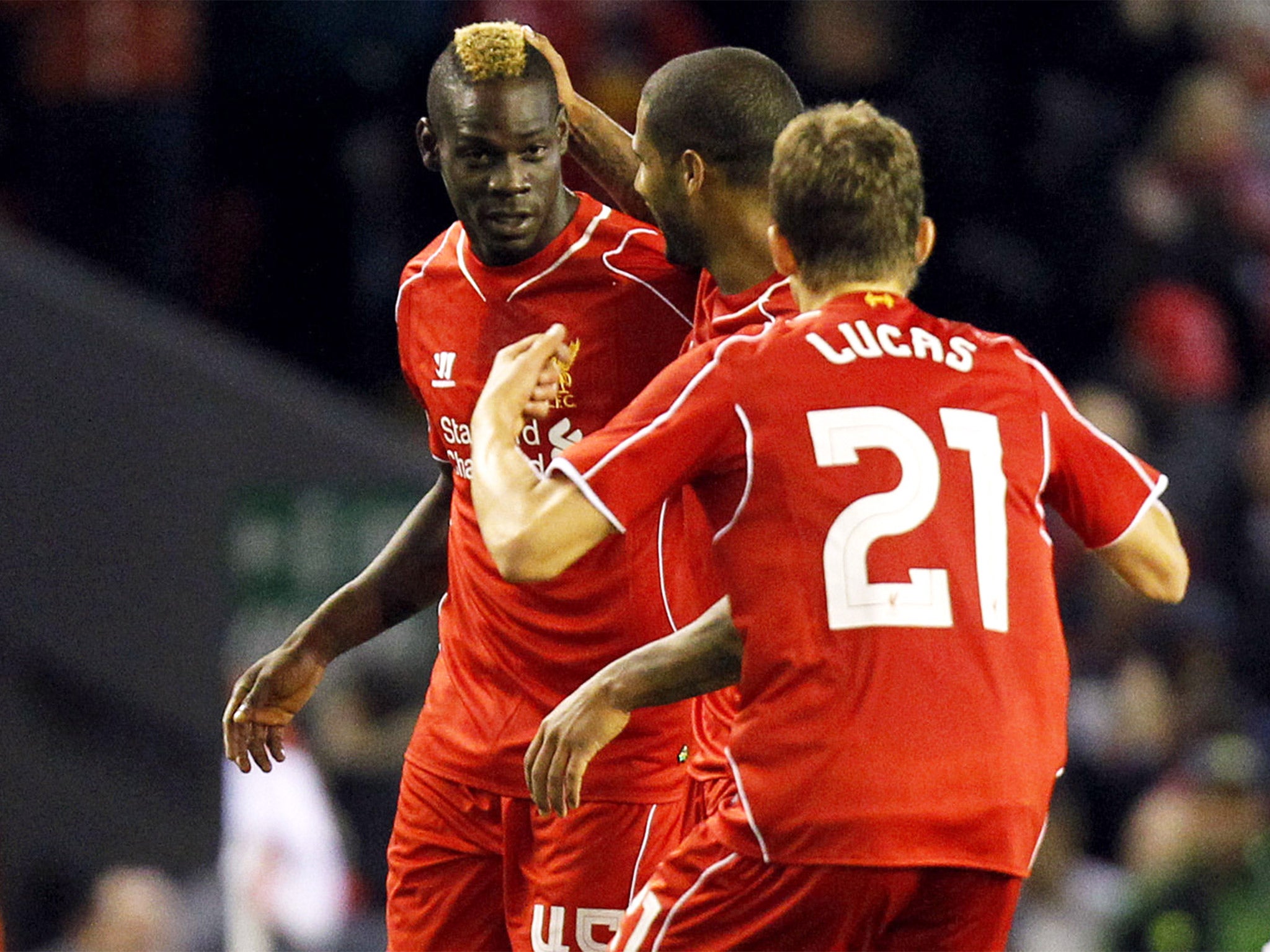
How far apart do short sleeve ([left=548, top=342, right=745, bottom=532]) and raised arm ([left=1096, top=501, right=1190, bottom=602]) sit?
59 cm

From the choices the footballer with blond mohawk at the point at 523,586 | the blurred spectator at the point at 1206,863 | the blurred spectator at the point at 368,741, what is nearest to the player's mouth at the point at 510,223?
the footballer with blond mohawk at the point at 523,586

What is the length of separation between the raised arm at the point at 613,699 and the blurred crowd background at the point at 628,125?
3.25 m

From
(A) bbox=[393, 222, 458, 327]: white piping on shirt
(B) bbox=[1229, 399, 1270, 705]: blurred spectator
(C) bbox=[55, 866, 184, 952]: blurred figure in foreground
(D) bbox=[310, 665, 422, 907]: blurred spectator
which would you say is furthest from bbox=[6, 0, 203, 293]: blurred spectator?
(B) bbox=[1229, 399, 1270, 705]: blurred spectator

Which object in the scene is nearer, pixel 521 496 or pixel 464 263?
pixel 521 496

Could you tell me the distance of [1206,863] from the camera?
6195 mm

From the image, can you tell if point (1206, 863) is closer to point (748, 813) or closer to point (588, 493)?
point (748, 813)

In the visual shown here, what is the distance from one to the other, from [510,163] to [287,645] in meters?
1.07

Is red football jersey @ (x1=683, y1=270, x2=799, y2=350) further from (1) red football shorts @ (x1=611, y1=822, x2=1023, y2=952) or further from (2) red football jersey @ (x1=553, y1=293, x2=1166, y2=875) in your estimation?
(1) red football shorts @ (x1=611, y1=822, x2=1023, y2=952)

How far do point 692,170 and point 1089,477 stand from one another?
912 mm

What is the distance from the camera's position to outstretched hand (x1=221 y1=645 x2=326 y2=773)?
424 cm

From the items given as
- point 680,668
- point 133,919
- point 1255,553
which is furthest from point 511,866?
point 1255,553

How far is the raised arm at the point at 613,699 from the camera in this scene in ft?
11.0

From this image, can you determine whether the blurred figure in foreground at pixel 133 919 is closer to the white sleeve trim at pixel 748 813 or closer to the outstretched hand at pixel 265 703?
the outstretched hand at pixel 265 703

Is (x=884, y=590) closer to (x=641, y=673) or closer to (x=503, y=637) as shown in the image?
(x=641, y=673)
